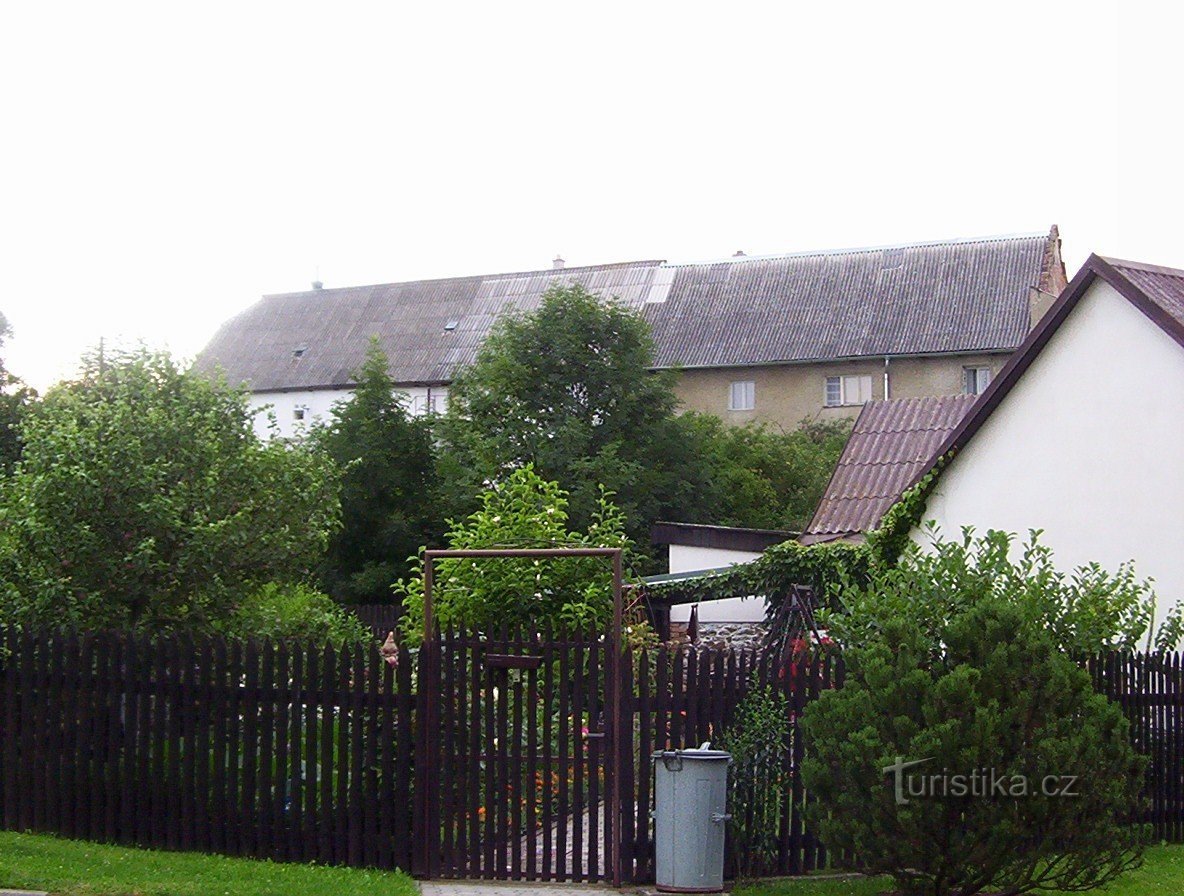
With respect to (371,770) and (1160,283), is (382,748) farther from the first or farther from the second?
(1160,283)

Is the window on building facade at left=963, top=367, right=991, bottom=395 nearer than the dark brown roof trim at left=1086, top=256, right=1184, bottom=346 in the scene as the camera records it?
No

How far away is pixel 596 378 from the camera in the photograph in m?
37.6

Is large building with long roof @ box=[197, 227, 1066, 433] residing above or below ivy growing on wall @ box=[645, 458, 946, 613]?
above

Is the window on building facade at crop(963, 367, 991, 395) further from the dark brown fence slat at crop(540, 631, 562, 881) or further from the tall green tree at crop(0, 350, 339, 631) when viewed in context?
the dark brown fence slat at crop(540, 631, 562, 881)

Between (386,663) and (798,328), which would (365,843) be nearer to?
(386,663)

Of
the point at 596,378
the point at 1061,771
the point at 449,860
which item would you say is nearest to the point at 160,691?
the point at 449,860

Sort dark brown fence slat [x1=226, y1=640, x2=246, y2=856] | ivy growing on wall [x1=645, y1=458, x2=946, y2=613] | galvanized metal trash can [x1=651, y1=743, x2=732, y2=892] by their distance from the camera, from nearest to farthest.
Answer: galvanized metal trash can [x1=651, y1=743, x2=732, y2=892] < dark brown fence slat [x1=226, y1=640, x2=246, y2=856] < ivy growing on wall [x1=645, y1=458, x2=946, y2=613]

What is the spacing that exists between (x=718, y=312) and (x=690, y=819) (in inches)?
1622

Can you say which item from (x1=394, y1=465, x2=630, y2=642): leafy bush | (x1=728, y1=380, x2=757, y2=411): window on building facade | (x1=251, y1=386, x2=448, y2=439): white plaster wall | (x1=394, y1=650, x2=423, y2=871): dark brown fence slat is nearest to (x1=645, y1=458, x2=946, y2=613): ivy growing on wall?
(x1=394, y1=465, x2=630, y2=642): leafy bush

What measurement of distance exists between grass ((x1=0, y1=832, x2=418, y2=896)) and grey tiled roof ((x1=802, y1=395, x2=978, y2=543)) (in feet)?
34.0

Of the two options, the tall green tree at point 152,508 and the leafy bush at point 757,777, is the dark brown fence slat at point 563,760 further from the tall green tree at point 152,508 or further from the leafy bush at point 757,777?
the tall green tree at point 152,508

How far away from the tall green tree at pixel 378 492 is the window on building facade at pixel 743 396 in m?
12.8

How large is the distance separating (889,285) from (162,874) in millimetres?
42010

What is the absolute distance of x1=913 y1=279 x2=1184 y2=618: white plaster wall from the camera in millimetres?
14922
